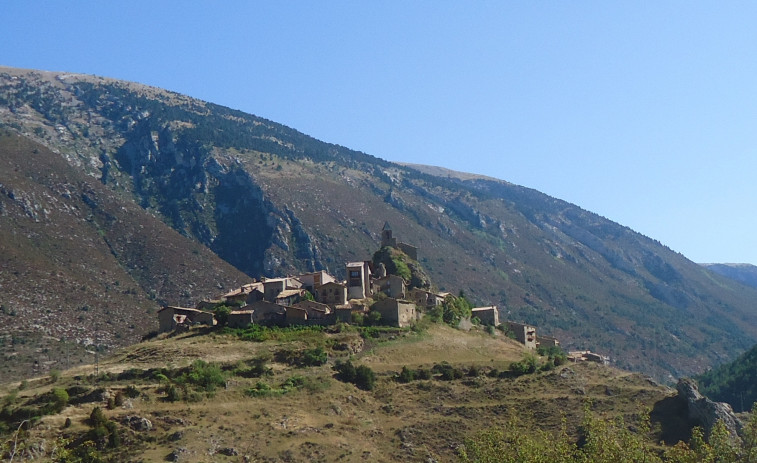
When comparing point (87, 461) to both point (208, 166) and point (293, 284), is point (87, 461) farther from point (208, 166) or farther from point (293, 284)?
point (208, 166)

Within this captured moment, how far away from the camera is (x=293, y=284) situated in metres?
90.6

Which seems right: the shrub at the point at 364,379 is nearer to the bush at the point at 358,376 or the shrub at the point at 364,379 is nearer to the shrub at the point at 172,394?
the bush at the point at 358,376

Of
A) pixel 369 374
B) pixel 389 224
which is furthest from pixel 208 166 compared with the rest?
pixel 369 374

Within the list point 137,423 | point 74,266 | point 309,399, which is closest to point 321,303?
point 309,399

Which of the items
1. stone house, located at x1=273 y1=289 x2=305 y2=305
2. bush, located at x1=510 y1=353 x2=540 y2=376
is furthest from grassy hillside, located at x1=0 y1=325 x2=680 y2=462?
stone house, located at x1=273 y1=289 x2=305 y2=305

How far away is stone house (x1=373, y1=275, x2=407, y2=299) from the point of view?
91562 mm

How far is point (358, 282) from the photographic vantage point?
290 ft

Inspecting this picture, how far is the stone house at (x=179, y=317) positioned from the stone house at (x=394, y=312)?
17.0 m

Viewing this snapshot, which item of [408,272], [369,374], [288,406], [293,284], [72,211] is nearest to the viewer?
[288,406]

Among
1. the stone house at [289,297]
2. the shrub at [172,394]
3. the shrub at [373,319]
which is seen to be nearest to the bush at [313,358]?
the shrub at [373,319]

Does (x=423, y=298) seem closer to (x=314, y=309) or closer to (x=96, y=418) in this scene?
(x=314, y=309)

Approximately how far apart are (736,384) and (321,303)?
7020 centimetres

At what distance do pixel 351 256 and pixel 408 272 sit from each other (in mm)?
70613

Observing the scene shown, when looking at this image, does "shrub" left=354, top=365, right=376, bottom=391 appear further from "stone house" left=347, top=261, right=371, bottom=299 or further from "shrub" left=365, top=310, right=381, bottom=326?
"stone house" left=347, top=261, right=371, bottom=299
